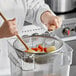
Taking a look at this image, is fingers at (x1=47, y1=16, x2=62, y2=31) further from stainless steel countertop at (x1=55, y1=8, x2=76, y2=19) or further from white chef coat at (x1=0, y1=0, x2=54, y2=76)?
stainless steel countertop at (x1=55, y1=8, x2=76, y2=19)

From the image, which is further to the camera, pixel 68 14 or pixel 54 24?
pixel 68 14

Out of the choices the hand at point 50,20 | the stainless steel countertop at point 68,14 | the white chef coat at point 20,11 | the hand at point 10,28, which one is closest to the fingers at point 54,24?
the hand at point 50,20

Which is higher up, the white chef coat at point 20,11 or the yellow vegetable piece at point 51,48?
the white chef coat at point 20,11

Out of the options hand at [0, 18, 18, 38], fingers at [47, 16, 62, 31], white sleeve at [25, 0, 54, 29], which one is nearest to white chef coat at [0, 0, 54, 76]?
white sleeve at [25, 0, 54, 29]

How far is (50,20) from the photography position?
46.9 inches

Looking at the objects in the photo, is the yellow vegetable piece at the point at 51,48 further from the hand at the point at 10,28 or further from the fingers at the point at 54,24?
the fingers at the point at 54,24

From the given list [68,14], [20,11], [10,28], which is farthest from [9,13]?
[68,14]

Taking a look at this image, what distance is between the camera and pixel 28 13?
4.50 feet

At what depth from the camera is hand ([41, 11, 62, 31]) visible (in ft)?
3.80

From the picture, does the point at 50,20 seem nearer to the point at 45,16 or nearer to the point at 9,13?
the point at 45,16

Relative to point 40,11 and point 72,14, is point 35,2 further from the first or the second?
point 72,14

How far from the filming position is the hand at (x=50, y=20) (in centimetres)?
116

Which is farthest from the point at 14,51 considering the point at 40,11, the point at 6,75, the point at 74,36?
the point at 74,36

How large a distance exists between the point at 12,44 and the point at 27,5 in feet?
1.48
